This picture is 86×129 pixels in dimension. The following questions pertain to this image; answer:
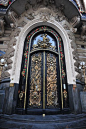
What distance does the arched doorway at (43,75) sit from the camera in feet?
14.3

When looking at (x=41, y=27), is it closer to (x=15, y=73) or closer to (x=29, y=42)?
(x=29, y=42)

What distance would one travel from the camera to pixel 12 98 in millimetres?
3859

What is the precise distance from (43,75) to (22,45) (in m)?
2.36

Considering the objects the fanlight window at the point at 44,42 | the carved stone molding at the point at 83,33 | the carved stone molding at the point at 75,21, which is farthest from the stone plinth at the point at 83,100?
the carved stone molding at the point at 75,21

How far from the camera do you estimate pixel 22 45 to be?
5.27m

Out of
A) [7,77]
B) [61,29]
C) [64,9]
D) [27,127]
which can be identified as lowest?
[27,127]

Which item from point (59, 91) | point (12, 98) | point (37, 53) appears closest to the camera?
point (12, 98)

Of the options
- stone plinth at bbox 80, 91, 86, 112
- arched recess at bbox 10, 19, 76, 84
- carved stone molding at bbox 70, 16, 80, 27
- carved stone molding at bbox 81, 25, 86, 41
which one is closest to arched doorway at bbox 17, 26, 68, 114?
arched recess at bbox 10, 19, 76, 84

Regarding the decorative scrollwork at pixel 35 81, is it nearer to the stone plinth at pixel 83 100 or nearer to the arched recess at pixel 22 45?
the arched recess at pixel 22 45

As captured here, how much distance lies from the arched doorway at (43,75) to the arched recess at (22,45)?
Result: 0.93ft

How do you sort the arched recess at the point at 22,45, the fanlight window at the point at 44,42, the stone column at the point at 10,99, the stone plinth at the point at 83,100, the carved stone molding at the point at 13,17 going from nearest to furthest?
the stone column at the point at 10,99, the stone plinth at the point at 83,100, the arched recess at the point at 22,45, the carved stone molding at the point at 13,17, the fanlight window at the point at 44,42

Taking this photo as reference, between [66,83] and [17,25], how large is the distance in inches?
201

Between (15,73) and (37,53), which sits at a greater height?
(37,53)

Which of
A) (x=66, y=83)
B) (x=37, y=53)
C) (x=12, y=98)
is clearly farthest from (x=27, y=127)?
(x=37, y=53)
